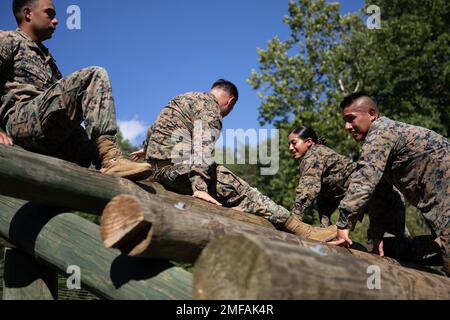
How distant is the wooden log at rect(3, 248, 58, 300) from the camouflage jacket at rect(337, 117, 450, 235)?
7.50 ft

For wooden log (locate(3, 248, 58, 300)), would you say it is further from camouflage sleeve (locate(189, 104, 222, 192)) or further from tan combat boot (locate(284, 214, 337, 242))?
tan combat boot (locate(284, 214, 337, 242))

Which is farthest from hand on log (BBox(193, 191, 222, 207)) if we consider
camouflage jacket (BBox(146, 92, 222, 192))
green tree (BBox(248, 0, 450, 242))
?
green tree (BBox(248, 0, 450, 242))

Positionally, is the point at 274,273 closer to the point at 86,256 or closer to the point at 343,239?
the point at 86,256

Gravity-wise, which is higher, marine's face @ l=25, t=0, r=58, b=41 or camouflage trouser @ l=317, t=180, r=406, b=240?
marine's face @ l=25, t=0, r=58, b=41

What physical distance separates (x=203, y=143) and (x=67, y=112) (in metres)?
1.34

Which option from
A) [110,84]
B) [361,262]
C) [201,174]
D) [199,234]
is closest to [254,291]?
[361,262]

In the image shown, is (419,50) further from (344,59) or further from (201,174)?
(201,174)

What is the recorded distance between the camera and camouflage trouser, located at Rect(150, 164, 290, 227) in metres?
4.52

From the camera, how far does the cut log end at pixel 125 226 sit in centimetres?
225

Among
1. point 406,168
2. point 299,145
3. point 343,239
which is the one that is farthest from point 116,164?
point 299,145

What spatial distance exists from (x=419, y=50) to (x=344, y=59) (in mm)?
3253

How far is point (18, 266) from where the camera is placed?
3.61 m

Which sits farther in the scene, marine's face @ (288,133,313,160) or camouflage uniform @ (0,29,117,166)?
marine's face @ (288,133,313,160)

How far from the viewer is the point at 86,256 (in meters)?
2.82
